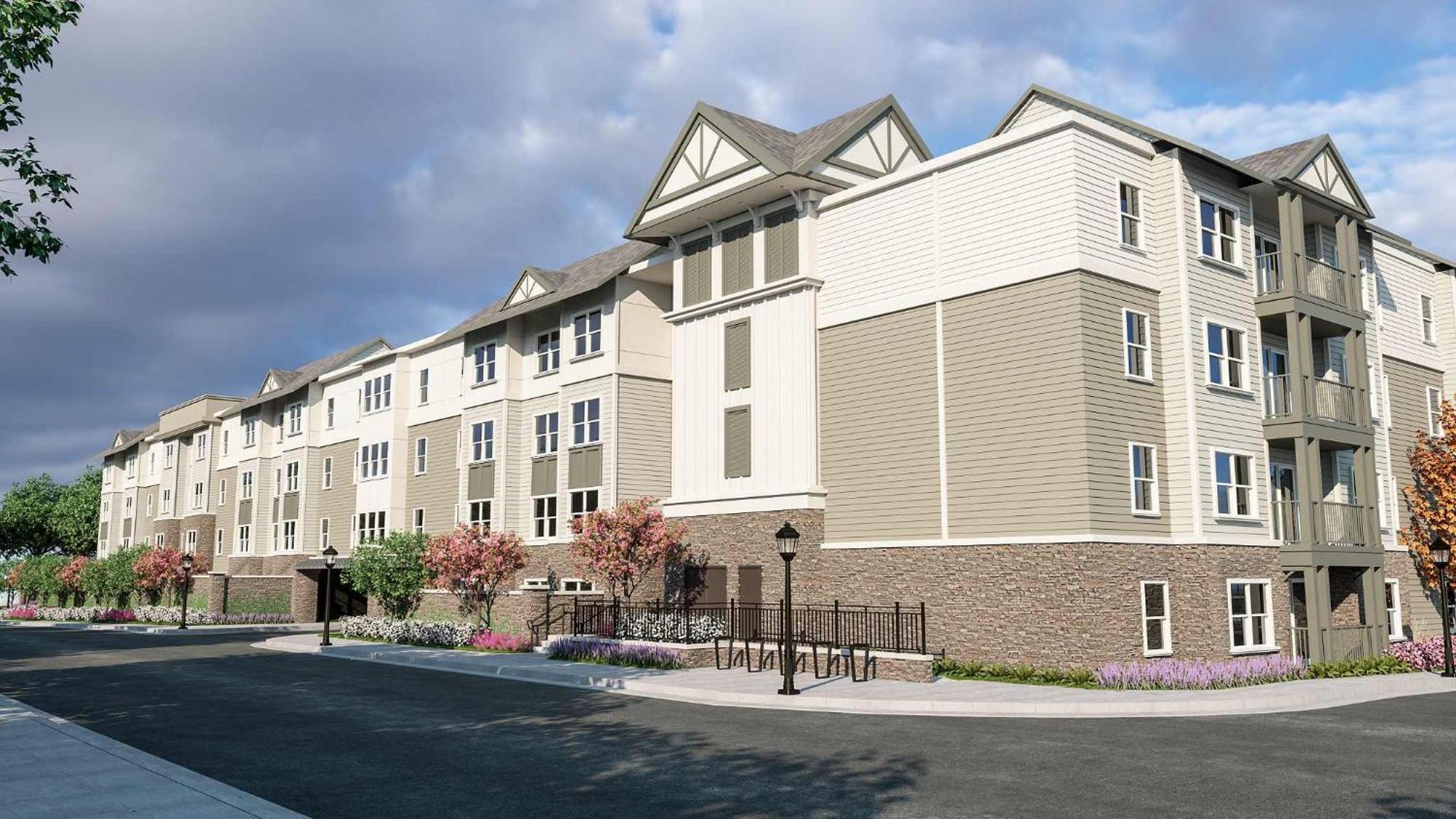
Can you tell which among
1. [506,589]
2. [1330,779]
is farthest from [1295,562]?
[506,589]

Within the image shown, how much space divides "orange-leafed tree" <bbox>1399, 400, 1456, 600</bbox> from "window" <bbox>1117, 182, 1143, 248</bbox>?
13.2 metres

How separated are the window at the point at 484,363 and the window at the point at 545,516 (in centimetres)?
592

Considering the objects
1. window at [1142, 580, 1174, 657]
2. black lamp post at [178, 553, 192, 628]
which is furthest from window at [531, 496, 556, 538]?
black lamp post at [178, 553, 192, 628]

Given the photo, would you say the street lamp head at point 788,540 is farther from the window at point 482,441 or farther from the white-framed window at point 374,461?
the white-framed window at point 374,461

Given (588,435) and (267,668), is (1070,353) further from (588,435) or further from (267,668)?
(267,668)

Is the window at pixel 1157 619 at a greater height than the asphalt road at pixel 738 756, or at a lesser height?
greater

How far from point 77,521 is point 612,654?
94545 mm

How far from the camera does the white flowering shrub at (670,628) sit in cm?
2805

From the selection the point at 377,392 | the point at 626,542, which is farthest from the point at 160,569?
the point at 626,542

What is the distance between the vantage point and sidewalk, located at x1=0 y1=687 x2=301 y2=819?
32.8 feet

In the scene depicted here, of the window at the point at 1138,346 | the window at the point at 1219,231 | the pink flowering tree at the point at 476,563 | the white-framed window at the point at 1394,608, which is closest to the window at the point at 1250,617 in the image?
the window at the point at 1138,346

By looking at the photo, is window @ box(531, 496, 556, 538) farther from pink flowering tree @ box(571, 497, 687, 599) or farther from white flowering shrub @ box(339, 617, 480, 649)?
pink flowering tree @ box(571, 497, 687, 599)

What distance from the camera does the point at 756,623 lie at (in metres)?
28.8

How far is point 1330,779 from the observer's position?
40.2 feet
